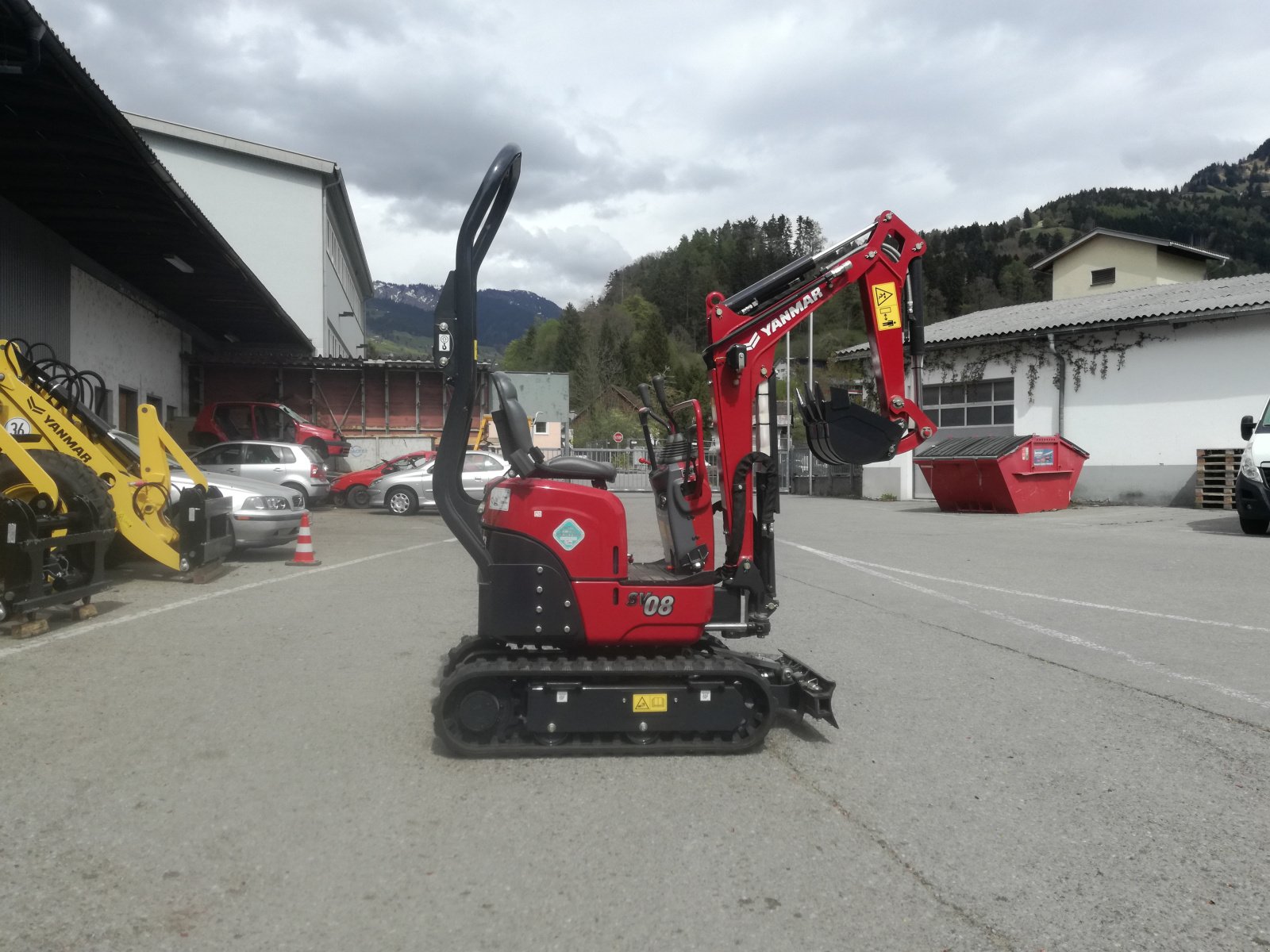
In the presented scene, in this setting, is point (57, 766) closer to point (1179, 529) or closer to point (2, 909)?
point (2, 909)

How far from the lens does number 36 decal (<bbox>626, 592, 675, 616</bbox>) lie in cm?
487

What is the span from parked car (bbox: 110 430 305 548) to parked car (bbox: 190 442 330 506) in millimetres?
6796

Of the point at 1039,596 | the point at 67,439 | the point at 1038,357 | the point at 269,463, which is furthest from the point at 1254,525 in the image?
the point at 269,463

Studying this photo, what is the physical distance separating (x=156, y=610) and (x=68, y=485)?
4.16 ft

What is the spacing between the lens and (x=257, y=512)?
1230cm

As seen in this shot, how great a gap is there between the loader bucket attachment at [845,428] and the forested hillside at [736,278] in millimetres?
54845

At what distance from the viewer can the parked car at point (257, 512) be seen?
1223 cm

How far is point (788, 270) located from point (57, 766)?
4.23 metres

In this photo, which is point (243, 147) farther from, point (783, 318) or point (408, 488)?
point (783, 318)

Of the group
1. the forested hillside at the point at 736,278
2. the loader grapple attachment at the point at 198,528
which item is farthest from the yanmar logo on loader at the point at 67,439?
the forested hillside at the point at 736,278

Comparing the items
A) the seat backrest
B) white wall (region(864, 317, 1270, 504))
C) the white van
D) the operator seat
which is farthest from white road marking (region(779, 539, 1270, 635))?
white wall (region(864, 317, 1270, 504))

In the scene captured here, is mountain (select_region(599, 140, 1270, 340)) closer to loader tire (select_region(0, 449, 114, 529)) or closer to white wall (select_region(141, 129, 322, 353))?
white wall (select_region(141, 129, 322, 353))

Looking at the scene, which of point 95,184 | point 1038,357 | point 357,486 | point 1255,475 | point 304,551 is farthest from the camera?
point 1038,357

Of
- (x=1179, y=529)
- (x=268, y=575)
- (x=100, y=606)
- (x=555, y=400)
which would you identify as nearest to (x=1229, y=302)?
(x=1179, y=529)
